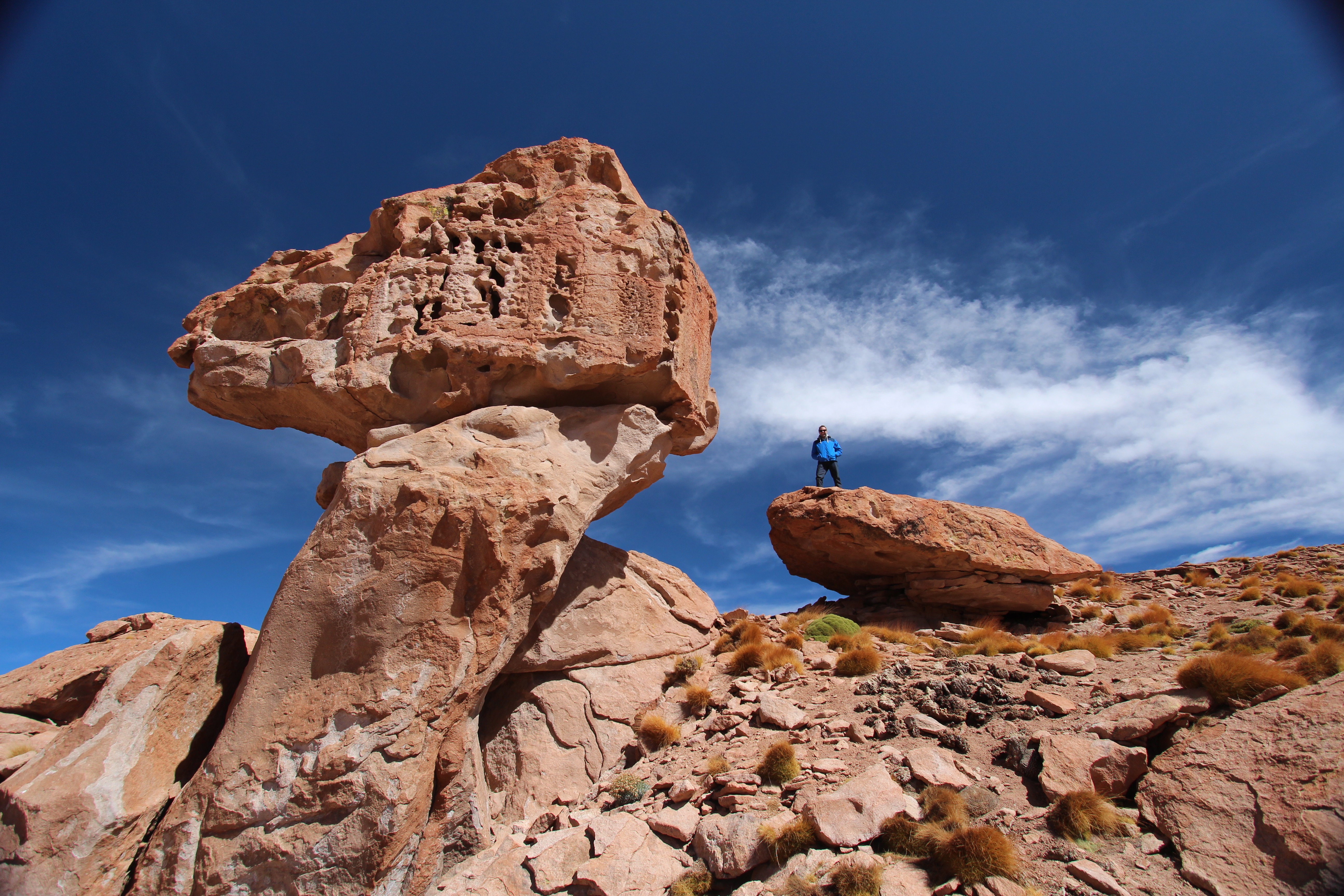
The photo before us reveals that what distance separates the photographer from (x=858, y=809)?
15.9 feet

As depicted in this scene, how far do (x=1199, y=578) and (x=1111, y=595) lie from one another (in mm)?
1995

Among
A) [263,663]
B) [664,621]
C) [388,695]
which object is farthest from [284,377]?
[664,621]

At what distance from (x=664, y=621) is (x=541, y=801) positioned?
9.48 feet

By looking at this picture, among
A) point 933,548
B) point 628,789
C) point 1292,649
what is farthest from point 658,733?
point 933,548

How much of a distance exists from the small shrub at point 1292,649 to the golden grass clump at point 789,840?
5312 millimetres

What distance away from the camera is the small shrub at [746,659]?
26.3ft

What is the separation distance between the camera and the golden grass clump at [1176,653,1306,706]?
5207 millimetres

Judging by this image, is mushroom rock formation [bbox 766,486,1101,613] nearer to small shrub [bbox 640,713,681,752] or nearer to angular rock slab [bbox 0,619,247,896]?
small shrub [bbox 640,713,681,752]

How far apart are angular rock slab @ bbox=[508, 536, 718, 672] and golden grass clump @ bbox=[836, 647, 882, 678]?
6.59 feet

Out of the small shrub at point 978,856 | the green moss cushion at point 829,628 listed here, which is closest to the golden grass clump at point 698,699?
the green moss cushion at point 829,628

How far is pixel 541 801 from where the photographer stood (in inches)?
249

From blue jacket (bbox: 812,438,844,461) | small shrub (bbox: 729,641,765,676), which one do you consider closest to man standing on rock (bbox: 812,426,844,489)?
blue jacket (bbox: 812,438,844,461)

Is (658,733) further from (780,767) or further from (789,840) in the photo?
(789,840)

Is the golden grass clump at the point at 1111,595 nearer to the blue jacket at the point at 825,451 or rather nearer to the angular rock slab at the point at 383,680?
the blue jacket at the point at 825,451
